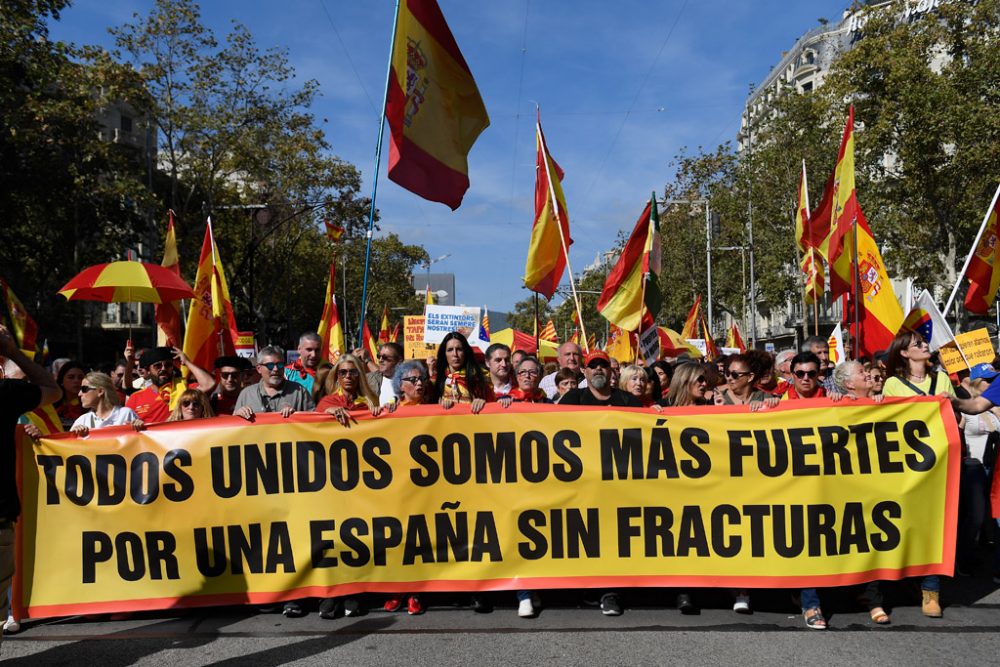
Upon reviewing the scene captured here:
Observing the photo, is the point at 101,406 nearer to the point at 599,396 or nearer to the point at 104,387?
the point at 104,387

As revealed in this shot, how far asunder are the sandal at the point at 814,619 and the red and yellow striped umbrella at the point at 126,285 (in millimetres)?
6634

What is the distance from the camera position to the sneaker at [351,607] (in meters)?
5.72

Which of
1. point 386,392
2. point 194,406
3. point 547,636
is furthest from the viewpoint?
point 386,392

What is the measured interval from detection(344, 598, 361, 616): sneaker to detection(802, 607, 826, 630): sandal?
2644 millimetres

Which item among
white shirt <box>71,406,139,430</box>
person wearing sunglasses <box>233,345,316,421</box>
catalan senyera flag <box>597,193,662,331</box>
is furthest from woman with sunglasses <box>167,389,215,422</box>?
catalan senyera flag <box>597,193,662,331</box>

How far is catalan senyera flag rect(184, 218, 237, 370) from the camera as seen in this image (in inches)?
388

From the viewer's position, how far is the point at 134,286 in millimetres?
9141

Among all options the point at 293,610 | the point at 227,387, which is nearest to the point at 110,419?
the point at 227,387

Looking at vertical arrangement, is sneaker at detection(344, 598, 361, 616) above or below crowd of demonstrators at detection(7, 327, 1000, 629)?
below

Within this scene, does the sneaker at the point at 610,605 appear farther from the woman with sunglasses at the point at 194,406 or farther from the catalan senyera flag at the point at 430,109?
the catalan senyera flag at the point at 430,109

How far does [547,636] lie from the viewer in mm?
5215

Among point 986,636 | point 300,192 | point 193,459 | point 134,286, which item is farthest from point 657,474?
point 300,192

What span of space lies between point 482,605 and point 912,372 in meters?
3.65

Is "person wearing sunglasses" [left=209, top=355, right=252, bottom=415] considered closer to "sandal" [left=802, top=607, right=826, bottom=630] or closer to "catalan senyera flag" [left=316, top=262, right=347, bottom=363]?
"sandal" [left=802, top=607, right=826, bottom=630]
